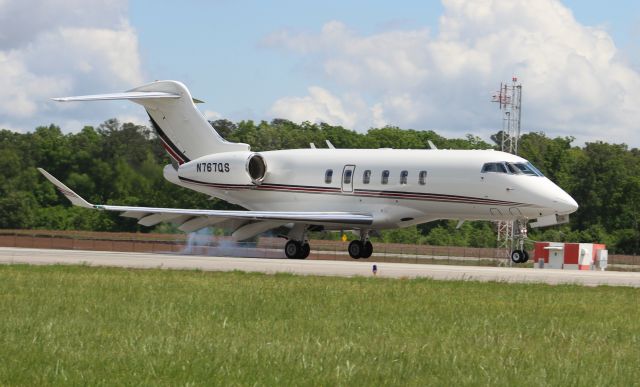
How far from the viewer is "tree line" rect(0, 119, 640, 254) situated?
44.5 meters

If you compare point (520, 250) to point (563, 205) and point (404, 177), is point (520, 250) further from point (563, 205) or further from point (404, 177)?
point (404, 177)

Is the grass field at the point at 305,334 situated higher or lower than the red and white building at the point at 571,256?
lower

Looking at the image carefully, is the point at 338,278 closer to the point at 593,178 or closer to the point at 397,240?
the point at 397,240

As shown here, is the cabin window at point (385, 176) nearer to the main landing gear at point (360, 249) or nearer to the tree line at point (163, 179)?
the main landing gear at point (360, 249)

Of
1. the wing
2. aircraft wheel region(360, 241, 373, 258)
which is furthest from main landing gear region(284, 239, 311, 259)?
aircraft wheel region(360, 241, 373, 258)

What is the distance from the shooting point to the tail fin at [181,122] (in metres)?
39.7

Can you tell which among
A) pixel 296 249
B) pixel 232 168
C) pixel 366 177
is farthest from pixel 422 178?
pixel 232 168

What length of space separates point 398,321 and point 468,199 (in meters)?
19.2

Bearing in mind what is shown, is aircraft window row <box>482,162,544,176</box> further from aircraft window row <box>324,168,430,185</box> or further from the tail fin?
the tail fin

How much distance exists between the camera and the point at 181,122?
131ft

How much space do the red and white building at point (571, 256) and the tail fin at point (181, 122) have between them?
40.4ft

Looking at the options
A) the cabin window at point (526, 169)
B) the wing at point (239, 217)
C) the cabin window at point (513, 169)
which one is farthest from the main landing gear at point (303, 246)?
the cabin window at point (526, 169)

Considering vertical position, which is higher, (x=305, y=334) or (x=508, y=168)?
(x=508, y=168)

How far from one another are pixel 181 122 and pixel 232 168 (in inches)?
132
